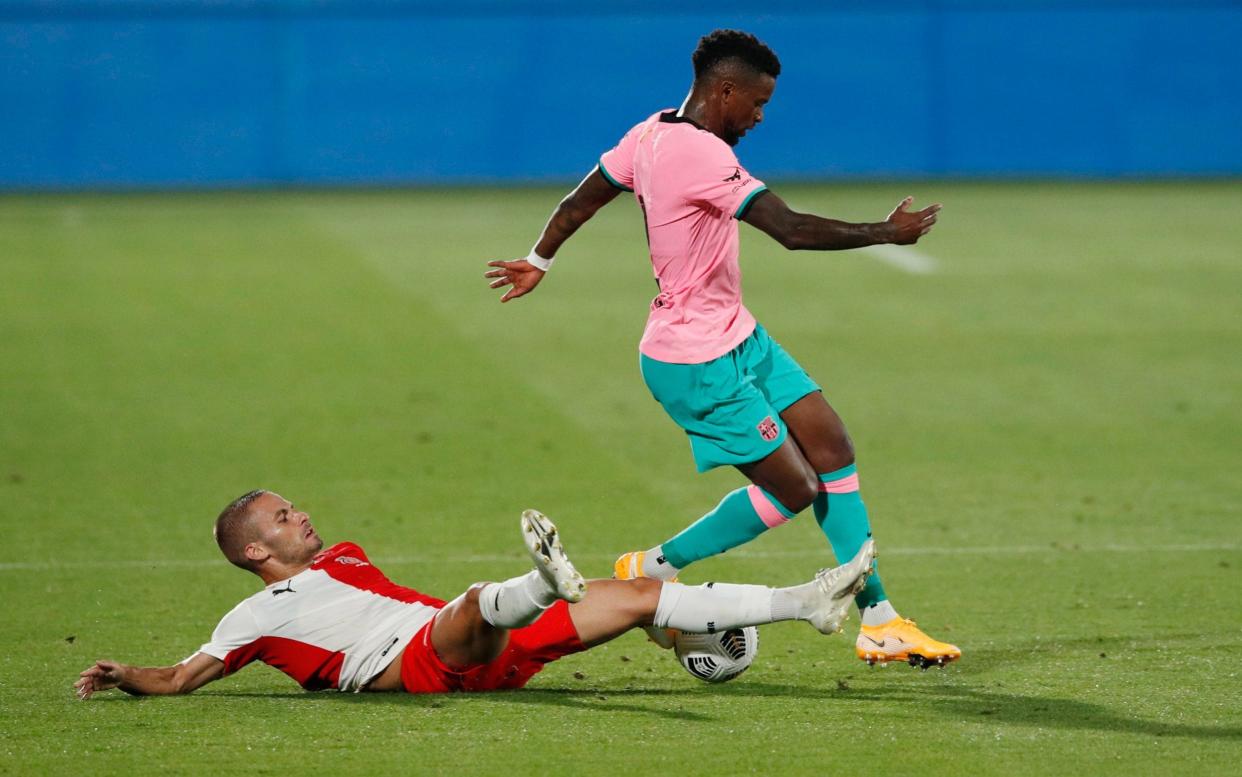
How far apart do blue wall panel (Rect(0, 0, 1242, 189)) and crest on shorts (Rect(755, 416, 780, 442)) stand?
18696mm

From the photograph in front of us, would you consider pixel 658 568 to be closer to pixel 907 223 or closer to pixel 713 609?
pixel 713 609

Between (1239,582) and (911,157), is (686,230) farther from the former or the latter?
(911,157)

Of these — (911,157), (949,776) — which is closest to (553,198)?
(911,157)

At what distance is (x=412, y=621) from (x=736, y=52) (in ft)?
7.37

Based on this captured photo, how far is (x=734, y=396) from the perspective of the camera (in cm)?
629

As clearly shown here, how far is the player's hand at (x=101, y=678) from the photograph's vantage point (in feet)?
19.1

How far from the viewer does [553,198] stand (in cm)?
2414

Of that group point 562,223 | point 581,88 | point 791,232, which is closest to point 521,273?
point 562,223

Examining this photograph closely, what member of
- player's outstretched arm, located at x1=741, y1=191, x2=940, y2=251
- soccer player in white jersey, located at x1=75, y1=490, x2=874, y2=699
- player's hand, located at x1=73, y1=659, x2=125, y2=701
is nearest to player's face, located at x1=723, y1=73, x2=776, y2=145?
player's outstretched arm, located at x1=741, y1=191, x2=940, y2=251

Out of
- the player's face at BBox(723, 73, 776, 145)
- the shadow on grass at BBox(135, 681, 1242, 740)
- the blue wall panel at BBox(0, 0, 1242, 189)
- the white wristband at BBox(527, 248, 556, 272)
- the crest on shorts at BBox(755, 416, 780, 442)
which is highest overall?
the player's face at BBox(723, 73, 776, 145)

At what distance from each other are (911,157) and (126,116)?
1085 cm

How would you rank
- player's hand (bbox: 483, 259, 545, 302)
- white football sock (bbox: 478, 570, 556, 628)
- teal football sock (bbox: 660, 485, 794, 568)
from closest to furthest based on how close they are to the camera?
1. white football sock (bbox: 478, 570, 556, 628)
2. teal football sock (bbox: 660, 485, 794, 568)
3. player's hand (bbox: 483, 259, 545, 302)

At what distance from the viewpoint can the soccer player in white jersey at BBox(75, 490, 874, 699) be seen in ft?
19.1

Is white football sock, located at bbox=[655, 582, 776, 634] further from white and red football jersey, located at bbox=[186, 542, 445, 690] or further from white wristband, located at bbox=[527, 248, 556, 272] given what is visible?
white wristband, located at bbox=[527, 248, 556, 272]
